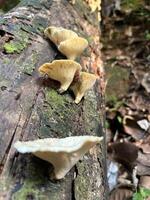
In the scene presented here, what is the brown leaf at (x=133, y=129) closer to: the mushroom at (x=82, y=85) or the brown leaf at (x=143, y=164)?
the brown leaf at (x=143, y=164)

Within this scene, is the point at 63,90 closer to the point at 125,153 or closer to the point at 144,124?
the point at 125,153

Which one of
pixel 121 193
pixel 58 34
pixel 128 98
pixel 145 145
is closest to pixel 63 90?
pixel 58 34

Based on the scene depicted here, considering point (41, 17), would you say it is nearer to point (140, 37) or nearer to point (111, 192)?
point (111, 192)

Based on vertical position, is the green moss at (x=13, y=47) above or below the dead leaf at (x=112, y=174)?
above

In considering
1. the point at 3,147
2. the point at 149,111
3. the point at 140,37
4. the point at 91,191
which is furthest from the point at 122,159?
the point at 140,37

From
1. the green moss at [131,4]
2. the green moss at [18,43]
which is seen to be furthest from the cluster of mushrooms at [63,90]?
the green moss at [131,4]
